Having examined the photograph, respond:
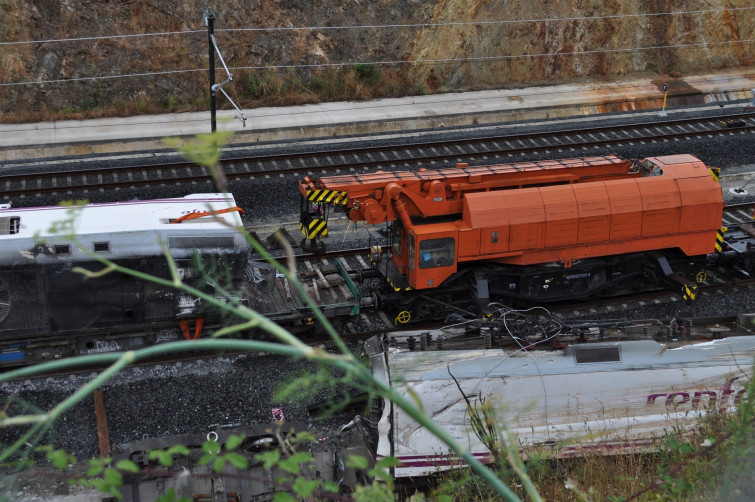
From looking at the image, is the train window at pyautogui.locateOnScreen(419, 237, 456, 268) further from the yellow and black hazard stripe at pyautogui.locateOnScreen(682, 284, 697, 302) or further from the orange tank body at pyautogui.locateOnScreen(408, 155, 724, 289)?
the yellow and black hazard stripe at pyautogui.locateOnScreen(682, 284, 697, 302)

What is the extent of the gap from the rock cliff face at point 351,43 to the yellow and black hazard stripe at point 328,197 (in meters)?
12.4

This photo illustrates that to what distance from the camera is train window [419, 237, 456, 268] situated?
16000 mm

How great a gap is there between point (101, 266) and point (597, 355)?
308 inches

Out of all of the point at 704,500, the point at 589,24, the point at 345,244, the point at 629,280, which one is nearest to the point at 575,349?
the point at 704,500

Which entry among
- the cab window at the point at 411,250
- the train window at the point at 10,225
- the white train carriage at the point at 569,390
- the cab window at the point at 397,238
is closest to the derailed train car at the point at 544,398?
the white train carriage at the point at 569,390

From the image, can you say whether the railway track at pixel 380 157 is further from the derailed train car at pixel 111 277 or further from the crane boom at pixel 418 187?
the derailed train car at pixel 111 277

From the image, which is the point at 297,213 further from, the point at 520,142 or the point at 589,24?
the point at 589,24

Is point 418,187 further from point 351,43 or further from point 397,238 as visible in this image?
point 351,43

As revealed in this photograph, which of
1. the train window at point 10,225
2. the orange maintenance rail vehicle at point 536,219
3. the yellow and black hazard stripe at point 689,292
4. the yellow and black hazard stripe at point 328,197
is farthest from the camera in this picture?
the yellow and black hazard stripe at point 689,292

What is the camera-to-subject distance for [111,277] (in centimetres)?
1471

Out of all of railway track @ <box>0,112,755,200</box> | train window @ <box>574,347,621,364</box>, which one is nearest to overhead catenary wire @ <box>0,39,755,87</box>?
railway track @ <box>0,112,755,200</box>

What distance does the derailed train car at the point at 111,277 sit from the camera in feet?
46.8

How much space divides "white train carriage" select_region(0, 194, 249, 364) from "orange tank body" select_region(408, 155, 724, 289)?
396 cm

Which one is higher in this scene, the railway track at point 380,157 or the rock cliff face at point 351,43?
the rock cliff face at point 351,43
